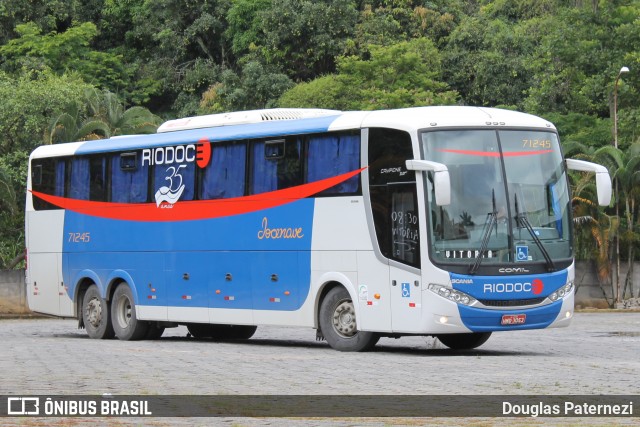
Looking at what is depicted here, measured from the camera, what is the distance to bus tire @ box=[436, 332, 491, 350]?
2291 centimetres

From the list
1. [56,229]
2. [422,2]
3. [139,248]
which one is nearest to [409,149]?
[139,248]

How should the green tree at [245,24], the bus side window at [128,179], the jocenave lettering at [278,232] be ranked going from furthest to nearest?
the green tree at [245,24] < the bus side window at [128,179] < the jocenave lettering at [278,232]

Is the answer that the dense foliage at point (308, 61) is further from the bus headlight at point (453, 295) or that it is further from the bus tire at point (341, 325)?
the bus headlight at point (453, 295)

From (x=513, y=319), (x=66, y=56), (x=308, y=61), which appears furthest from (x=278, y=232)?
(x=66, y=56)

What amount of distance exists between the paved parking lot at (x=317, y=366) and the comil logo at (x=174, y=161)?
2674 mm

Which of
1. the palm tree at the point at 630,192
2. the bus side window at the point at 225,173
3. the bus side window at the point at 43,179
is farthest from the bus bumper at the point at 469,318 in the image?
the palm tree at the point at 630,192

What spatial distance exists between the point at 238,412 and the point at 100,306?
15.9 metres

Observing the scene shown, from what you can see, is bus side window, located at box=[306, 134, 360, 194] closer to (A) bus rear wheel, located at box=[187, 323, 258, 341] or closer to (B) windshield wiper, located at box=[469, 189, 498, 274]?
(B) windshield wiper, located at box=[469, 189, 498, 274]

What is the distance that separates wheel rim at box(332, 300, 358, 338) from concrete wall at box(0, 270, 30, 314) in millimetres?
21505

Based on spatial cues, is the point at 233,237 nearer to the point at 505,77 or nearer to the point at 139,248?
the point at 139,248

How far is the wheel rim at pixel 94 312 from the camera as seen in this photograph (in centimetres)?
2800

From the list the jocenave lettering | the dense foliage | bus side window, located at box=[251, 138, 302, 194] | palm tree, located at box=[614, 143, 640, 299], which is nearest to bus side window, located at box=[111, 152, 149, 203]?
bus side window, located at box=[251, 138, 302, 194]

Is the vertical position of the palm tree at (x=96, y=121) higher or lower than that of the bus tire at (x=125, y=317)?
higher

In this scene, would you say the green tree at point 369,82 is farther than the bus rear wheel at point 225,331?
Yes
